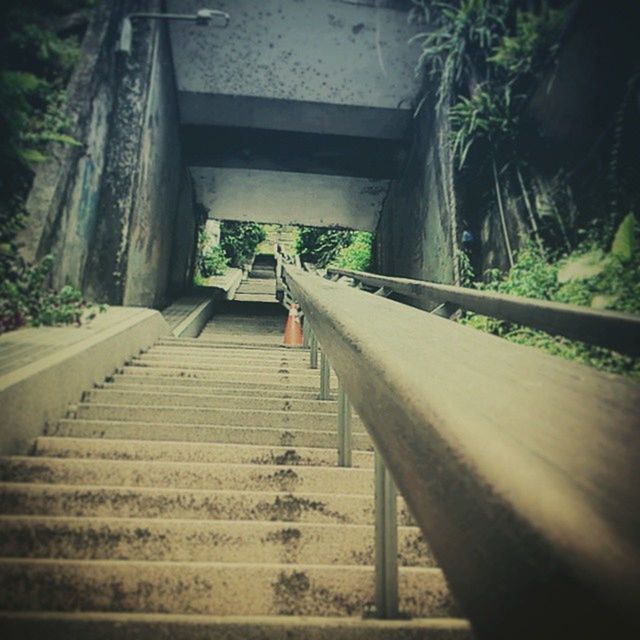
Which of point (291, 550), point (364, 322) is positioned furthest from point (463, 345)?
point (291, 550)

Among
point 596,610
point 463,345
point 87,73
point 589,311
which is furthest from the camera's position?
point 87,73

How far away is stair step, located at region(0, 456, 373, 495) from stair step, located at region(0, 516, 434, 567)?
0.31 meters

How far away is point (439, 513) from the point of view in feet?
1.34

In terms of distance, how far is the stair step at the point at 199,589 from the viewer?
1271 millimetres

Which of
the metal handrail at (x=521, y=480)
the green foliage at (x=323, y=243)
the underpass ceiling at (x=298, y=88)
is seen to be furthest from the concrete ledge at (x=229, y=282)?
the metal handrail at (x=521, y=480)

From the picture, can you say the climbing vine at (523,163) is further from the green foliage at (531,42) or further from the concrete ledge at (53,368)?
the concrete ledge at (53,368)

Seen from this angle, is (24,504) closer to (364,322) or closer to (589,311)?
(364,322)

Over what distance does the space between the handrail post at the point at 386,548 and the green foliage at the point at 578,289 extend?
267 centimetres

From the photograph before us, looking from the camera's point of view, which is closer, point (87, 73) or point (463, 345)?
point (463, 345)

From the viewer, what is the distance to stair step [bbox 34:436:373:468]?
2037 mm

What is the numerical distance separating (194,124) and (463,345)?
792 cm

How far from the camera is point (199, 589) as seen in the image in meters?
1.30

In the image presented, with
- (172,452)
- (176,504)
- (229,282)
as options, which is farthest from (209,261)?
(176,504)

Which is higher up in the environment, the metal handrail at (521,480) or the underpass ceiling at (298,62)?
the underpass ceiling at (298,62)
